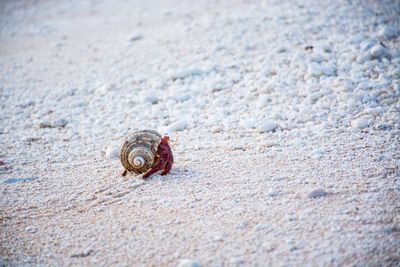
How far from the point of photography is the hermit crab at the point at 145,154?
421 centimetres

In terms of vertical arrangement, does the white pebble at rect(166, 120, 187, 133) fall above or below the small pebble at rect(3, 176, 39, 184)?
above

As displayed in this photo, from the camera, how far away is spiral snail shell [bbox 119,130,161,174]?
420cm

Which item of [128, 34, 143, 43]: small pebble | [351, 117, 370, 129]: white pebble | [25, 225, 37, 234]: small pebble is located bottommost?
[25, 225, 37, 234]: small pebble

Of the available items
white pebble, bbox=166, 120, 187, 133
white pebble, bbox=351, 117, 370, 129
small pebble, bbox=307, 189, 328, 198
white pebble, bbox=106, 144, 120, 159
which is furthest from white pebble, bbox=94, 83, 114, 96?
small pebble, bbox=307, 189, 328, 198

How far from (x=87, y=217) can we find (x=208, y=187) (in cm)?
110

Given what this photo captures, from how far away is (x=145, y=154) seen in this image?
4.20 metres

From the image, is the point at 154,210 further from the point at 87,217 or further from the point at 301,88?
the point at 301,88

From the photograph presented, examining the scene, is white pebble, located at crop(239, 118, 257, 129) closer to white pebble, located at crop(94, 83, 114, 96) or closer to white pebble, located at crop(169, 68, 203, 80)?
white pebble, located at crop(169, 68, 203, 80)

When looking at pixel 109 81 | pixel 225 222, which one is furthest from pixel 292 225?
pixel 109 81

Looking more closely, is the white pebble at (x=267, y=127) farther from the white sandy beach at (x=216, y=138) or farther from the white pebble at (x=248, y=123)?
the white pebble at (x=248, y=123)

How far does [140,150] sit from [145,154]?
60 millimetres

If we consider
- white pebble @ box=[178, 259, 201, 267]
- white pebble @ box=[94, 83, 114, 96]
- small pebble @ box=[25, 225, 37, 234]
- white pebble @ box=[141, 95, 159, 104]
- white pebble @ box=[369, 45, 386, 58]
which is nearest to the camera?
white pebble @ box=[178, 259, 201, 267]

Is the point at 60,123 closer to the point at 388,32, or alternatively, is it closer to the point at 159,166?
the point at 159,166

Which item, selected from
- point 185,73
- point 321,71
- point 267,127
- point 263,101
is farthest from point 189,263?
point 185,73
